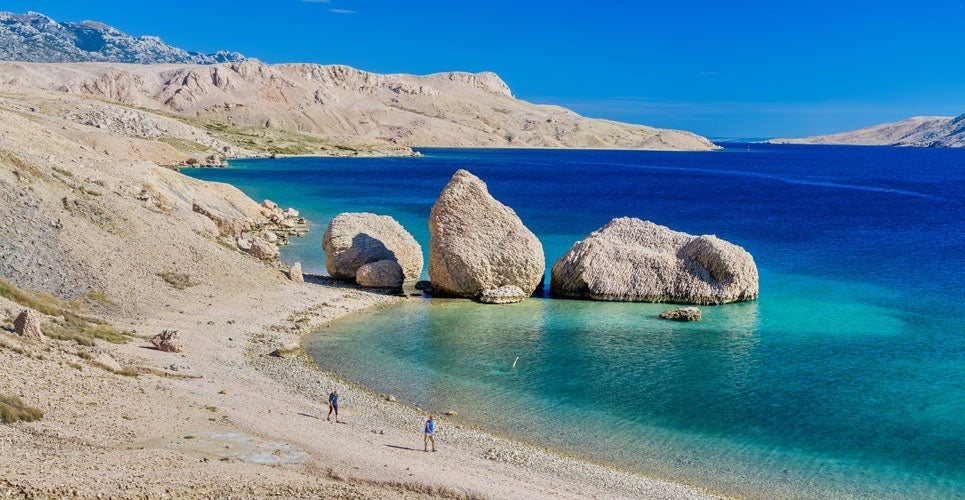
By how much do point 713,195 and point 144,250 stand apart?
3485 inches

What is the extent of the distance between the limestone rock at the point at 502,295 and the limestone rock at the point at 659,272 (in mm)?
2741

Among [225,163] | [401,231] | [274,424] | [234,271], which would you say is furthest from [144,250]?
[225,163]

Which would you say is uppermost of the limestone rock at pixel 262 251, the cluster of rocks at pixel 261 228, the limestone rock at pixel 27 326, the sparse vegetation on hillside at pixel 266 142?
the sparse vegetation on hillside at pixel 266 142

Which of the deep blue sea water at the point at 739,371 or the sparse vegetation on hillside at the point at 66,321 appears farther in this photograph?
the sparse vegetation on hillside at the point at 66,321


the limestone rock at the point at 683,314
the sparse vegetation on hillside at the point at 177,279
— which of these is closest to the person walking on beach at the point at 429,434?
the limestone rock at the point at 683,314

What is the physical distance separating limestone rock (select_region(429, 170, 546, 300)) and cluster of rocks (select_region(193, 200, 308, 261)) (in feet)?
37.5

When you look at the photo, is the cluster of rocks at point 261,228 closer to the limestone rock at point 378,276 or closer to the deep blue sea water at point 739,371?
the deep blue sea water at point 739,371

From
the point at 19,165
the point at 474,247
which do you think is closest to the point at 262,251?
the point at 19,165

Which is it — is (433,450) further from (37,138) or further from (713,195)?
(713,195)

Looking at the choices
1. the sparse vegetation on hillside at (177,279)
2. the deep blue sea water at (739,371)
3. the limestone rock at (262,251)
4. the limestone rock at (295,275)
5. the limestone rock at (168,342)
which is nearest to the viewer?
the deep blue sea water at (739,371)

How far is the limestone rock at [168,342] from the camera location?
27.2 m

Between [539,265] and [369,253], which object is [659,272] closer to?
[539,265]

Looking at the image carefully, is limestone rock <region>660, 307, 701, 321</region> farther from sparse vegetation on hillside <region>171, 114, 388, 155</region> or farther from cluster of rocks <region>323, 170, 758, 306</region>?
sparse vegetation on hillside <region>171, 114, 388, 155</region>

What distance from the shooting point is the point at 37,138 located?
54.9 m
